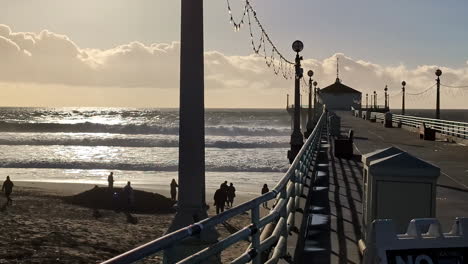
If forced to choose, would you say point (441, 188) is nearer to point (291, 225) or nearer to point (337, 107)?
point (291, 225)

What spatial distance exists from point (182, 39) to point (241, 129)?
102 m

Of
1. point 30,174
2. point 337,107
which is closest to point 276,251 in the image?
point 30,174

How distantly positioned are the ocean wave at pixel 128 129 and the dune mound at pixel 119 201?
68.8 m

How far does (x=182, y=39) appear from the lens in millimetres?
7398

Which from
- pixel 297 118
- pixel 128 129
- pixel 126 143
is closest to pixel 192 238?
pixel 297 118

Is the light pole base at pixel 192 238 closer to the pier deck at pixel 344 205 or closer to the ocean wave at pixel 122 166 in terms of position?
the pier deck at pixel 344 205

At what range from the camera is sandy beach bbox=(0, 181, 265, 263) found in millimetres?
20406

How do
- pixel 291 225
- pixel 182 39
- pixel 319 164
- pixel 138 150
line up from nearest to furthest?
1. pixel 182 39
2. pixel 291 225
3. pixel 319 164
4. pixel 138 150

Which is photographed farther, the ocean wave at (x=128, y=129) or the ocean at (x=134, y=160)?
the ocean wave at (x=128, y=129)

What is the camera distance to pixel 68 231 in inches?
987

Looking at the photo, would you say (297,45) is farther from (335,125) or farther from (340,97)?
(340,97)

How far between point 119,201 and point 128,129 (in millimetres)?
78207

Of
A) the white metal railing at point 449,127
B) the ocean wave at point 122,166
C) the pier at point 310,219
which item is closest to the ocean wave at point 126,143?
the ocean wave at point 122,166

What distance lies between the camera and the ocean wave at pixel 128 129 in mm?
105938
